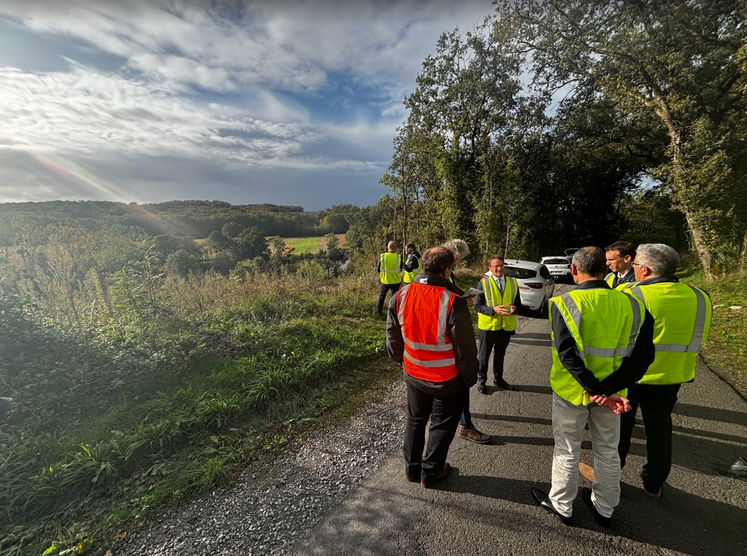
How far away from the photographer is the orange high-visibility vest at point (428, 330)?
7.79 ft

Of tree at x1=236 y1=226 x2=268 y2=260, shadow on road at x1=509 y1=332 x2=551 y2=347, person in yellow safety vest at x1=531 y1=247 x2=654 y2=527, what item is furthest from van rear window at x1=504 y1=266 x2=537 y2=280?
tree at x1=236 y1=226 x2=268 y2=260

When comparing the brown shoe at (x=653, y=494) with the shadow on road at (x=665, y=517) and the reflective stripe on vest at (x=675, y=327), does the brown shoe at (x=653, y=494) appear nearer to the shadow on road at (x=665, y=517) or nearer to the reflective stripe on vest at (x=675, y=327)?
the shadow on road at (x=665, y=517)

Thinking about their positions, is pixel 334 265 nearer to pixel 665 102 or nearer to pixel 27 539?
pixel 27 539

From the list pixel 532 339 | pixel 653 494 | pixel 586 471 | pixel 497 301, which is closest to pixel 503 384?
pixel 497 301

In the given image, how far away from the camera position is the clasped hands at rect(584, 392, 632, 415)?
195 cm

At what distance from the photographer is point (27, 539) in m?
2.30

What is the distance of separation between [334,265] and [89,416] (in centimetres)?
868

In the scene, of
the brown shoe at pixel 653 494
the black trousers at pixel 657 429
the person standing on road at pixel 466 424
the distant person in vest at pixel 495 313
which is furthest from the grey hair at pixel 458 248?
the brown shoe at pixel 653 494

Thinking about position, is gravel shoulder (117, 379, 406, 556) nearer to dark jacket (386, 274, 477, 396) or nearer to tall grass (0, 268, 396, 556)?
tall grass (0, 268, 396, 556)

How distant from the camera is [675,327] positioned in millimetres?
2371

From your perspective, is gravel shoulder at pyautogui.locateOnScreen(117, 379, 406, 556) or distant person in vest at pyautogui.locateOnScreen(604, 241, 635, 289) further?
distant person in vest at pyautogui.locateOnScreen(604, 241, 635, 289)

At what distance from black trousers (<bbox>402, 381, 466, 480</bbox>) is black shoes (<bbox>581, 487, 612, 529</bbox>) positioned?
1125mm

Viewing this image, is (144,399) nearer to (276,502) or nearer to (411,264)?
(276,502)

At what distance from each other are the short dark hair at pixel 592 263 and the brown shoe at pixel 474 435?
2.08m
